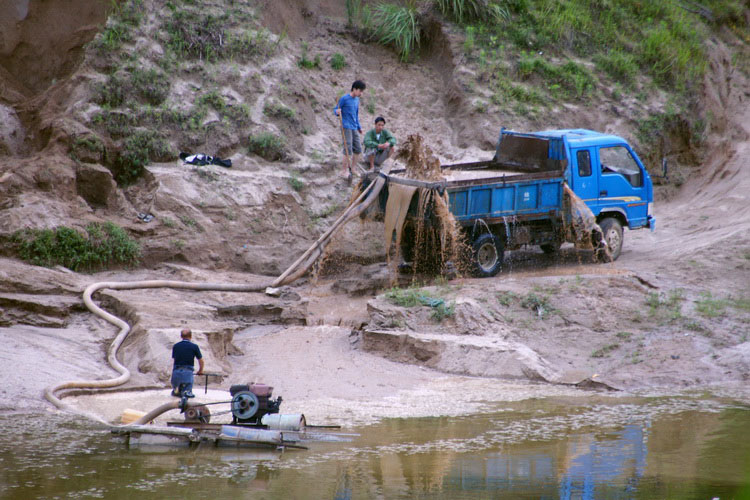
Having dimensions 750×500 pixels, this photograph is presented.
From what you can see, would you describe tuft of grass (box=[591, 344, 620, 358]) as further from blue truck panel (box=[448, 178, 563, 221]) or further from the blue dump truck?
blue truck panel (box=[448, 178, 563, 221])

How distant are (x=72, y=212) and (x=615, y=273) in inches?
385

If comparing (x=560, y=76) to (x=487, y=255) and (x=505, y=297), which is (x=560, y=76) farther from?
(x=505, y=297)

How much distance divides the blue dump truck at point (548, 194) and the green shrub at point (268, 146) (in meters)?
3.96

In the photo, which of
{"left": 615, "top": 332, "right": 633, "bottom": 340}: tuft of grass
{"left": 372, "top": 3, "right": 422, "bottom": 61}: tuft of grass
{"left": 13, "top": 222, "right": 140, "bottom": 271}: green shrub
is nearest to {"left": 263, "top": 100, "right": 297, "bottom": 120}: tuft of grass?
{"left": 372, "top": 3, "right": 422, "bottom": 61}: tuft of grass

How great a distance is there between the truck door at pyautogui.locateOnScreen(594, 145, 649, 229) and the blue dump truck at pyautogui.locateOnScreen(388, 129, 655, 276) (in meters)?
0.02

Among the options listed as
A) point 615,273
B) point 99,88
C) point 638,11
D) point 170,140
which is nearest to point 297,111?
point 170,140

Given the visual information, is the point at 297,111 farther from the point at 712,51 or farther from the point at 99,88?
the point at 712,51

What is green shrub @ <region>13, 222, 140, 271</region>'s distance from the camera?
14.1 metres

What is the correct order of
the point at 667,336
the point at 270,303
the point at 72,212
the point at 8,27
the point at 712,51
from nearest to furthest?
the point at 667,336 < the point at 270,303 < the point at 72,212 < the point at 8,27 < the point at 712,51

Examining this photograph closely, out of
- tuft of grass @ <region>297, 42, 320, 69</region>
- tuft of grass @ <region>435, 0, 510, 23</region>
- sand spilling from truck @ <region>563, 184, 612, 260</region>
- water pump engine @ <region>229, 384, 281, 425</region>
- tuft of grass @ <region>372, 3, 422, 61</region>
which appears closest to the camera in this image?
water pump engine @ <region>229, 384, 281, 425</region>

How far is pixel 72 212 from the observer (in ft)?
49.2

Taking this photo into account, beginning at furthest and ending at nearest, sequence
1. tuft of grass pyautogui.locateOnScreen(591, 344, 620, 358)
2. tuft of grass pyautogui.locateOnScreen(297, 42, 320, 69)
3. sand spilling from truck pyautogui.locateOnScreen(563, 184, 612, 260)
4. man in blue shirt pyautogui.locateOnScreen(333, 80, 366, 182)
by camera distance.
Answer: tuft of grass pyautogui.locateOnScreen(297, 42, 320, 69)
man in blue shirt pyautogui.locateOnScreen(333, 80, 366, 182)
sand spilling from truck pyautogui.locateOnScreen(563, 184, 612, 260)
tuft of grass pyautogui.locateOnScreen(591, 344, 620, 358)

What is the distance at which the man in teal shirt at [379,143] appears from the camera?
1611 centimetres

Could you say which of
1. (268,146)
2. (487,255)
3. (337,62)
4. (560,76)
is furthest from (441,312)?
(560,76)
